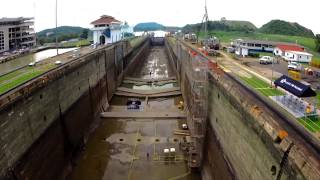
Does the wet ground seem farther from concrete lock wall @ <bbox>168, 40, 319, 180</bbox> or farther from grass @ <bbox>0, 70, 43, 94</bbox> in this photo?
grass @ <bbox>0, 70, 43, 94</bbox>

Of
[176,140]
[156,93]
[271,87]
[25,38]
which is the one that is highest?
[25,38]

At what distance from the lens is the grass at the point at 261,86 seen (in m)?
24.7

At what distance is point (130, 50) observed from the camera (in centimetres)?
9456

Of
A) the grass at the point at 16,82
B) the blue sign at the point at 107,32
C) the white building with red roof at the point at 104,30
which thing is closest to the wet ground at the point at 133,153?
the grass at the point at 16,82

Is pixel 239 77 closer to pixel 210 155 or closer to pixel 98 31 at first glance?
pixel 210 155

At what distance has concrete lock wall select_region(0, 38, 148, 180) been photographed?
70.9 feet

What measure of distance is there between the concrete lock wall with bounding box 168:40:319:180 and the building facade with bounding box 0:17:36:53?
245 ft

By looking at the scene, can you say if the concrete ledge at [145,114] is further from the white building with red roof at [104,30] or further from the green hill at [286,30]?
the green hill at [286,30]

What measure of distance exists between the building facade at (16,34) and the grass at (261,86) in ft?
246

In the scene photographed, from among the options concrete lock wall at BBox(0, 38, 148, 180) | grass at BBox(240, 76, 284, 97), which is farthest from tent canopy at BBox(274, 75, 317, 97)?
concrete lock wall at BBox(0, 38, 148, 180)

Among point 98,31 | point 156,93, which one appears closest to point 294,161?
point 156,93

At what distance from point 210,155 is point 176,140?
35.4 ft

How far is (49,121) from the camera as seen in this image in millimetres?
28625

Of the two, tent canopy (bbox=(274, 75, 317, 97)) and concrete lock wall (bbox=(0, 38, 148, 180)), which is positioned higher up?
tent canopy (bbox=(274, 75, 317, 97))
